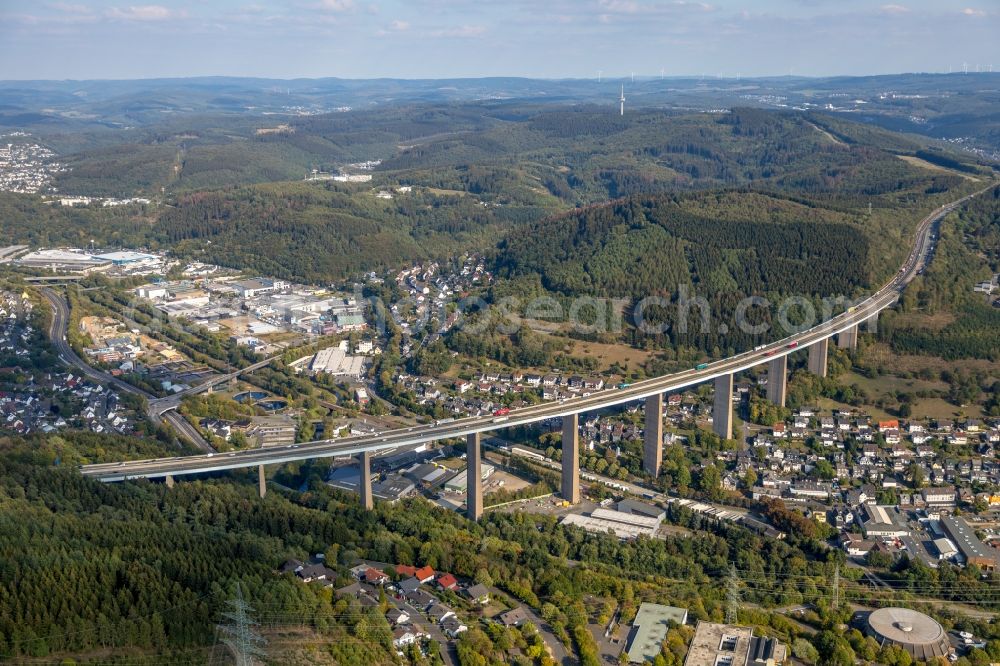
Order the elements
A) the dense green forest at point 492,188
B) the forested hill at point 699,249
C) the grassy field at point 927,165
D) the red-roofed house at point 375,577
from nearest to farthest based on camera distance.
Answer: the red-roofed house at point 375,577 → the forested hill at point 699,249 → the dense green forest at point 492,188 → the grassy field at point 927,165

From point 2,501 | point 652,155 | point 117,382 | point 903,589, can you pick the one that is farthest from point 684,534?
point 652,155

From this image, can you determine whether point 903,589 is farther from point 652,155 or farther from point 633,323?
point 652,155

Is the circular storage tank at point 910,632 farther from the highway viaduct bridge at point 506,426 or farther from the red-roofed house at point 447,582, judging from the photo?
the highway viaduct bridge at point 506,426

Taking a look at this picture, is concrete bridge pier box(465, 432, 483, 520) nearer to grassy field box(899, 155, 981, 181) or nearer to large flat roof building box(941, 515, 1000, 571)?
large flat roof building box(941, 515, 1000, 571)

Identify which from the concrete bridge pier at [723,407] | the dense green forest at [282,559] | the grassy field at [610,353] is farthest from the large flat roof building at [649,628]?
the grassy field at [610,353]

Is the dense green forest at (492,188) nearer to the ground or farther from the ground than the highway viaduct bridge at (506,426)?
farther from the ground

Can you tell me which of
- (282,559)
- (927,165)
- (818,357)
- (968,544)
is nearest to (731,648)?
(968,544)
